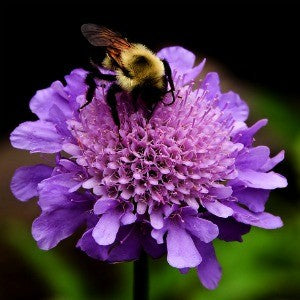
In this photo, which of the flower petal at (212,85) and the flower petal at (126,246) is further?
the flower petal at (212,85)

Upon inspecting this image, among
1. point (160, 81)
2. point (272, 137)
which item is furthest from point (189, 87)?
point (272, 137)

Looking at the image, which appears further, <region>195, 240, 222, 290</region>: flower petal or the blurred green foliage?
the blurred green foliage

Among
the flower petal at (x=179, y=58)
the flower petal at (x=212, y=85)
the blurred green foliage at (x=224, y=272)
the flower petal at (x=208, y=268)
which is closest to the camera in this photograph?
the flower petal at (x=208, y=268)

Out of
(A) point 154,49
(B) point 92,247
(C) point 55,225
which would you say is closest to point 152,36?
(A) point 154,49

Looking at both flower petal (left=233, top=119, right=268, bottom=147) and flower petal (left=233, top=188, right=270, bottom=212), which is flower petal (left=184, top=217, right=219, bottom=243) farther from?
flower petal (left=233, top=119, right=268, bottom=147)

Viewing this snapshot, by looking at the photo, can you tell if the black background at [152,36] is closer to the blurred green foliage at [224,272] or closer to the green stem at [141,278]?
the blurred green foliage at [224,272]

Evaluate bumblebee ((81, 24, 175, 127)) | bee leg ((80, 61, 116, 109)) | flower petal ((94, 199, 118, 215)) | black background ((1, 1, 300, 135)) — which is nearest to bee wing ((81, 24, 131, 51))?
bumblebee ((81, 24, 175, 127))

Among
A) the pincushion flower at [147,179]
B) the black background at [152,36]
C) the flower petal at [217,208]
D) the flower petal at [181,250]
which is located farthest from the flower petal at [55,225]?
the black background at [152,36]
